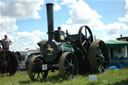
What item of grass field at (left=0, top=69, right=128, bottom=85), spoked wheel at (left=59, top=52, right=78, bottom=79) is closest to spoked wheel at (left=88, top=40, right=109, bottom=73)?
grass field at (left=0, top=69, right=128, bottom=85)

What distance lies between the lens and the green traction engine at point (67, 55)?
6934 mm

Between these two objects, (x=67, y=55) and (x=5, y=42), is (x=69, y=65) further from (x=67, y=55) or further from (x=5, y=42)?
(x=5, y=42)

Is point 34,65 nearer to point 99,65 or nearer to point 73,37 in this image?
point 73,37

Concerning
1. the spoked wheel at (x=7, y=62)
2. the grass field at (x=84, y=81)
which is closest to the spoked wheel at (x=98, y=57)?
the grass field at (x=84, y=81)

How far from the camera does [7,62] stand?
1037 centimetres

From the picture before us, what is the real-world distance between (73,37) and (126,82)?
3.52 meters

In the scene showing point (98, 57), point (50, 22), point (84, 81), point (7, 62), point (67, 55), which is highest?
point (50, 22)

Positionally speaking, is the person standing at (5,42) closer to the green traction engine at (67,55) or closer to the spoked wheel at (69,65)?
the green traction engine at (67,55)

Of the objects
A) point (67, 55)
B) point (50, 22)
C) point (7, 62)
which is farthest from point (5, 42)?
point (67, 55)

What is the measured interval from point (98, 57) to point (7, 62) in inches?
190

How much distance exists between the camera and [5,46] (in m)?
10.3

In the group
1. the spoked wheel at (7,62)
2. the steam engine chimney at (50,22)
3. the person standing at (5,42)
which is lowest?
the spoked wheel at (7,62)

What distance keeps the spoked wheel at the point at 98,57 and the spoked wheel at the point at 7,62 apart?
14.7 ft

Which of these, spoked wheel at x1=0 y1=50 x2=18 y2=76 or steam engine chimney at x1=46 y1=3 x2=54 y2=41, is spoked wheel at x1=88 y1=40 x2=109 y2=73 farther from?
spoked wheel at x1=0 y1=50 x2=18 y2=76
